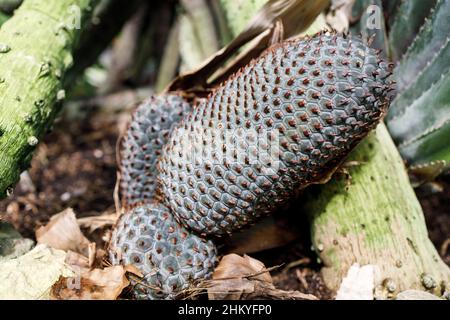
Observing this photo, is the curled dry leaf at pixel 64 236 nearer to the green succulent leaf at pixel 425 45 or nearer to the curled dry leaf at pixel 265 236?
the curled dry leaf at pixel 265 236

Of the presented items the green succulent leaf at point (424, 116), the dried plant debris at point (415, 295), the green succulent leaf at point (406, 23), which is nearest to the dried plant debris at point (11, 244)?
the dried plant debris at point (415, 295)

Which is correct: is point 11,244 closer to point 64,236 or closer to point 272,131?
point 64,236

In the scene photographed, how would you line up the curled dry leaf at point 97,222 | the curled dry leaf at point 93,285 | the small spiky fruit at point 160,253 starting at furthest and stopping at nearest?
the curled dry leaf at point 97,222 < the small spiky fruit at point 160,253 < the curled dry leaf at point 93,285

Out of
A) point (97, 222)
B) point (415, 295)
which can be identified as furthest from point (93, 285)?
point (415, 295)

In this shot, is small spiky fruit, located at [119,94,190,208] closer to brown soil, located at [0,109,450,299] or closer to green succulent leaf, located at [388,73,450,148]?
brown soil, located at [0,109,450,299]

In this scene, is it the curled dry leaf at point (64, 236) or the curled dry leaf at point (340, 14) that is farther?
the curled dry leaf at point (340, 14)
